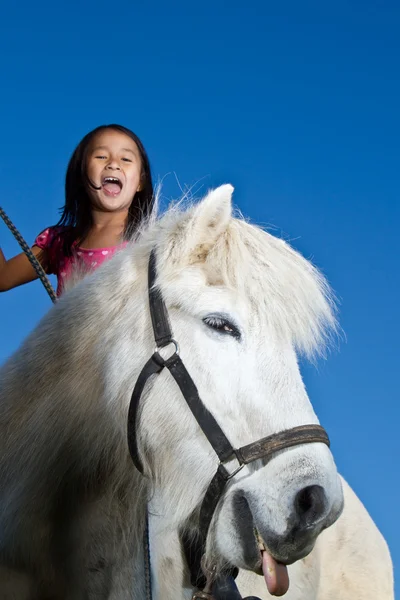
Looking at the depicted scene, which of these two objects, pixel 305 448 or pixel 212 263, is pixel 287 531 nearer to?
pixel 305 448

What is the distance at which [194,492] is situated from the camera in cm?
278

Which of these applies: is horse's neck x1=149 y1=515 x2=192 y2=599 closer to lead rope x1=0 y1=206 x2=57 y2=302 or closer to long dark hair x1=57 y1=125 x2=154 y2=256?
lead rope x1=0 y1=206 x2=57 y2=302

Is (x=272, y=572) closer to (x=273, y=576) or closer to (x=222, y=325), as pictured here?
(x=273, y=576)

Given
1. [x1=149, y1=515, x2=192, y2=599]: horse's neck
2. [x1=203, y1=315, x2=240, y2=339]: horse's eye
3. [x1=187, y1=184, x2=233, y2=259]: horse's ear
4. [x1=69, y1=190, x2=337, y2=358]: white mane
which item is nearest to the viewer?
[x1=203, y1=315, x2=240, y2=339]: horse's eye

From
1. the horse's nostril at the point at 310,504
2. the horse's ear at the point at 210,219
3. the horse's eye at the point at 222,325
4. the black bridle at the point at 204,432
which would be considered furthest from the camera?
the horse's ear at the point at 210,219

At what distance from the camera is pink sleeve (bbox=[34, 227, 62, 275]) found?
13.6ft

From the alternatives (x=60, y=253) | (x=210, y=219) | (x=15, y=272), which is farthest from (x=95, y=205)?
(x=210, y=219)

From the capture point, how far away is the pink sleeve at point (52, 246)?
4137 mm

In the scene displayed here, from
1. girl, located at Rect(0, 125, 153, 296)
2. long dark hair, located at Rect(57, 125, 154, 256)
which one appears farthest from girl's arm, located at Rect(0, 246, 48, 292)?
long dark hair, located at Rect(57, 125, 154, 256)

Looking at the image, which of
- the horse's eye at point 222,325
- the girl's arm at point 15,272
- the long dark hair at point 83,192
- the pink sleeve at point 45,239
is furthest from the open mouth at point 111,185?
the horse's eye at point 222,325

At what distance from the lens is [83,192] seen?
424cm

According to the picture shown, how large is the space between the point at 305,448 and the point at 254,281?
754 mm

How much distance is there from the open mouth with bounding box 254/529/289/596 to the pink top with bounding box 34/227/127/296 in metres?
1.93

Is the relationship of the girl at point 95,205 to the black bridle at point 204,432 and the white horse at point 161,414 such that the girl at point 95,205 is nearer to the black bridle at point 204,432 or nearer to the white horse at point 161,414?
the white horse at point 161,414
